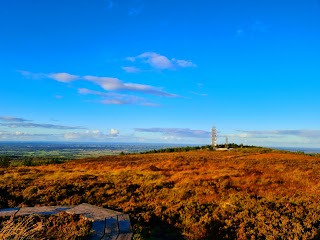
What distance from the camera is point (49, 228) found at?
7395mm

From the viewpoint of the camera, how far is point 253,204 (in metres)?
11.5

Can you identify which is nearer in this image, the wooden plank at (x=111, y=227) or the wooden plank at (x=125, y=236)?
the wooden plank at (x=125, y=236)

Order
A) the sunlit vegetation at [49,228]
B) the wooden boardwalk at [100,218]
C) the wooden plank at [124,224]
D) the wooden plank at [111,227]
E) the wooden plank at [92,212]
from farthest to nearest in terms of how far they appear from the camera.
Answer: the wooden plank at [92,212] → the wooden plank at [124,224] → the wooden plank at [111,227] → the wooden boardwalk at [100,218] → the sunlit vegetation at [49,228]

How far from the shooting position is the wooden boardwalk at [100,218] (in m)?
6.89

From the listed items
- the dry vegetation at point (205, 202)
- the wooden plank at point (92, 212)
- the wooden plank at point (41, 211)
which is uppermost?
the wooden plank at point (92, 212)

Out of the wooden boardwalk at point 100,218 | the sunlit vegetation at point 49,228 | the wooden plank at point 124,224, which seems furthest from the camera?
the wooden plank at point 124,224

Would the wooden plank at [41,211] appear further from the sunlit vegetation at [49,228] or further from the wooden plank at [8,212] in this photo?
the sunlit vegetation at [49,228]

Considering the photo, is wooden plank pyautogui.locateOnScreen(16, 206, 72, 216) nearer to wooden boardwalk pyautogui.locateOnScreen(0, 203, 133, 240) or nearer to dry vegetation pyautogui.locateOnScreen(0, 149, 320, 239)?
wooden boardwalk pyautogui.locateOnScreen(0, 203, 133, 240)

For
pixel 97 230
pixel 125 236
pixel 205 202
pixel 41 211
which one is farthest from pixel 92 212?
pixel 205 202

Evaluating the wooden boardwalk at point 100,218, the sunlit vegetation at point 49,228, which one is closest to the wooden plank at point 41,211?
the wooden boardwalk at point 100,218

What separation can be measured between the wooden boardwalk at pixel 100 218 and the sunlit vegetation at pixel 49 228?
0.77ft

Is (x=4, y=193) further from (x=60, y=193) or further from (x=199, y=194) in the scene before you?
(x=199, y=194)

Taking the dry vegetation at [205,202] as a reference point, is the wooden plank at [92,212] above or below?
above

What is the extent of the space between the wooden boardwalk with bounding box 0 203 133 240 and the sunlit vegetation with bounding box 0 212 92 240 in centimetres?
23
